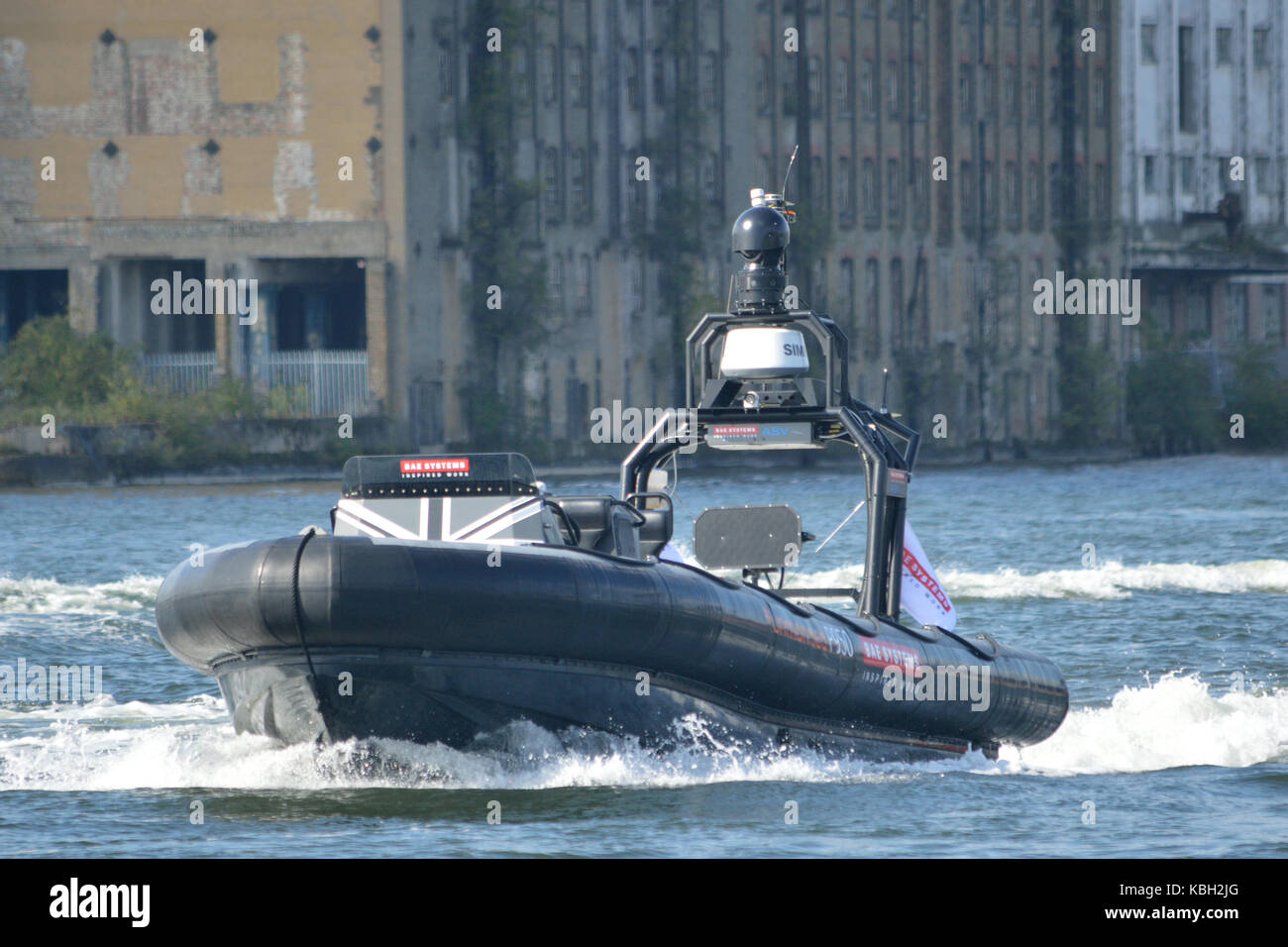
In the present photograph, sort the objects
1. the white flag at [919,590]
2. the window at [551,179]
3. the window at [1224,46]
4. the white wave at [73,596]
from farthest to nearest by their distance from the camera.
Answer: the window at [1224,46]
the window at [551,179]
the white wave at [73,596]
the white flag at [919,590]

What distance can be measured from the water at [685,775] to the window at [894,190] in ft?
146

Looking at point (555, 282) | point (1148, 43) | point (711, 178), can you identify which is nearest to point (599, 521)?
point (555, 282)

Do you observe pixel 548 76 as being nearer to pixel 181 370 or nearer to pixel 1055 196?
pixel 181 370

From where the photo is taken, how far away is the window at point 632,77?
64244 mm

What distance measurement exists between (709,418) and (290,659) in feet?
12.5

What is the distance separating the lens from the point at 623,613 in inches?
470

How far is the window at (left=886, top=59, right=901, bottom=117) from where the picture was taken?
71.0 metres

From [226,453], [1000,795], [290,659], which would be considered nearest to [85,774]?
[290,659]

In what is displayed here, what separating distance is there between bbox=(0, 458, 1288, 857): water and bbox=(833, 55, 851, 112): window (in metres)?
43.8

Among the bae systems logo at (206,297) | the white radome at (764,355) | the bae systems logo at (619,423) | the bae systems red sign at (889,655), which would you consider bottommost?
the bae systems logo at (619,423)

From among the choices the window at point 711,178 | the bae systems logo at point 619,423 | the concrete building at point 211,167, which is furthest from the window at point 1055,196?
the concrete building at point 211,167

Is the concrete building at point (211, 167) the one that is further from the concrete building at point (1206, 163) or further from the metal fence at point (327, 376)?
the concrete building at point (1206, 163)

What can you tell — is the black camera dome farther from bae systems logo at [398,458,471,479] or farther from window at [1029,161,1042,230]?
window at [1029,161,1042,230]
